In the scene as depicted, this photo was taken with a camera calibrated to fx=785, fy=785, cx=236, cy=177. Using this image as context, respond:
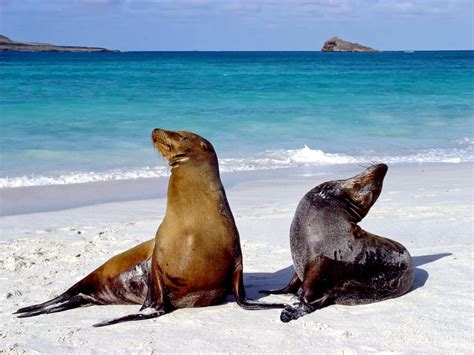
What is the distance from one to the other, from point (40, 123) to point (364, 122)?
8.19 metres

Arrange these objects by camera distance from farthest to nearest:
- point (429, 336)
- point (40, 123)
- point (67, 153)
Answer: point (40, 123) < point (67, 153) < point (429, 336)

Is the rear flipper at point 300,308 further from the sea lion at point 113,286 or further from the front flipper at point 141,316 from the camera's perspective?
the sea lion at point 113,286

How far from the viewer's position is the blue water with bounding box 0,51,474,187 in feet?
43.9

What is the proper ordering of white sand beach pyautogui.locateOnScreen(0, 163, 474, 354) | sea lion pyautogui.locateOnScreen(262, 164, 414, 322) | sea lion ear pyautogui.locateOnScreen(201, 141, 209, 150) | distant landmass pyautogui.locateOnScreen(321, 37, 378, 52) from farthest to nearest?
distant landmass pyautogui.locateOnScreen(321, 37, 378, 52) → sea lion ear pyautogui.locateOnScreen(201, 141, 209, 150) → sea lion pyautogui.locateOnScreen(262, 164, 414, 322) → white sand beach pyautogui.locateOnScreen(0, 163, 474, 354)

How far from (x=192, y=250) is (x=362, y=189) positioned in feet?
4.29

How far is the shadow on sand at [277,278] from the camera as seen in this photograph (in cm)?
545

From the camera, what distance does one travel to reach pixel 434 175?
37.3ft

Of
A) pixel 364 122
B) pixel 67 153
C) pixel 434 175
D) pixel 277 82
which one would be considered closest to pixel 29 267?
pixel 434 175

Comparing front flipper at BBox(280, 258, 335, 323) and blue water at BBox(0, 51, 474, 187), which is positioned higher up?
front flipper at BBox(280, 258, 335, 323)

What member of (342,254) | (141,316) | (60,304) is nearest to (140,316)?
(141,316)

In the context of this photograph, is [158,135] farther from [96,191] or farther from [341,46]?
[341,46]

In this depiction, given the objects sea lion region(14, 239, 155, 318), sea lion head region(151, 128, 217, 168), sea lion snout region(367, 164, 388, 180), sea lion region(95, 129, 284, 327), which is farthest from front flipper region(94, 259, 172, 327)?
sea lion snout region(367, 164, 388, 180)

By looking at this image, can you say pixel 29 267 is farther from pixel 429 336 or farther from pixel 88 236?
pixel 429 336

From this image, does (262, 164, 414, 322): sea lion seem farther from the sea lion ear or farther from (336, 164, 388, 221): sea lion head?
the sea lion ear
